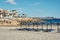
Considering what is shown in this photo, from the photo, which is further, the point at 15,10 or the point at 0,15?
the point at 15,10

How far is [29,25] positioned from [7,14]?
65291 millimetres

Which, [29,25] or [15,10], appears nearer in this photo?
[29,25]

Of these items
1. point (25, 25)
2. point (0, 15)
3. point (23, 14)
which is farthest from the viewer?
point (23, 14)

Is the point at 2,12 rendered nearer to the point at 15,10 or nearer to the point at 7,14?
the point at 7,14

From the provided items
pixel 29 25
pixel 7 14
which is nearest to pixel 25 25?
pixel 29 25

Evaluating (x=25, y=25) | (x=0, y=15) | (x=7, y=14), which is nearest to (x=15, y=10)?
(x=7, y=14)

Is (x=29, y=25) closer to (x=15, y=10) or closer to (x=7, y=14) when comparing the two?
(x=7, y=14)

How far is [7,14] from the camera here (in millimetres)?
97000

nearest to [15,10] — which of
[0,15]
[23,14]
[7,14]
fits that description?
[23,14]

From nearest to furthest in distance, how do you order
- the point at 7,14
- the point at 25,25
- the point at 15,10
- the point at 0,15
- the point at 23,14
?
the point at 25,25 → the point at 0,15 → the point at 7,14 → the point at 15,10 → the point at 23,14

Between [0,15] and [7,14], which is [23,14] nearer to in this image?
[7,14]

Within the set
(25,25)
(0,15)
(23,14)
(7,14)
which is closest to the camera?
(25,25)

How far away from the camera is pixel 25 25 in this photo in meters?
33.1

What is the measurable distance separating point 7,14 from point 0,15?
34.3 feet
